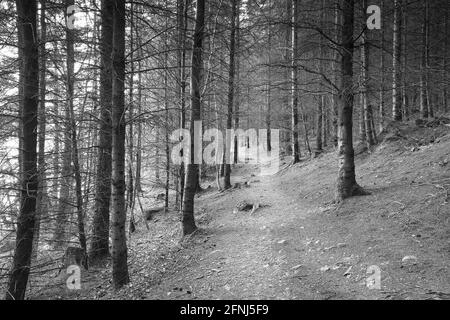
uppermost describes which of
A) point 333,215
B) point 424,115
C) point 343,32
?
point 343,32

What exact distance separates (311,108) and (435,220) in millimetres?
14699

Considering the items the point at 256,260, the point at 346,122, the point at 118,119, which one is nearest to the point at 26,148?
the point at 118,119

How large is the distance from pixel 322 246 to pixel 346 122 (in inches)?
162

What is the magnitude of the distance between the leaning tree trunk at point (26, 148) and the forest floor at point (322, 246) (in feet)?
5.58

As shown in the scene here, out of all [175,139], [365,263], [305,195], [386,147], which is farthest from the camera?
[175,139]

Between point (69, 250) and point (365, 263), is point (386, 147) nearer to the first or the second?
point (365, 263)

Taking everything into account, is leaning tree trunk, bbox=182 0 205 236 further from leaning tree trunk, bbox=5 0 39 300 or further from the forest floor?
leaning tree trunk, bbox=5 0 39 300

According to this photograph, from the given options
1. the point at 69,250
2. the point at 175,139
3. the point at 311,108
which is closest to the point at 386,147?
the point at 311,108

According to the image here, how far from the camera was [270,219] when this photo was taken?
A: 10.1 metres

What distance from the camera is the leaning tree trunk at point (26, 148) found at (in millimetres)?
5434

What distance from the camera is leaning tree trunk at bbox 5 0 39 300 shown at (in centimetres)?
543
